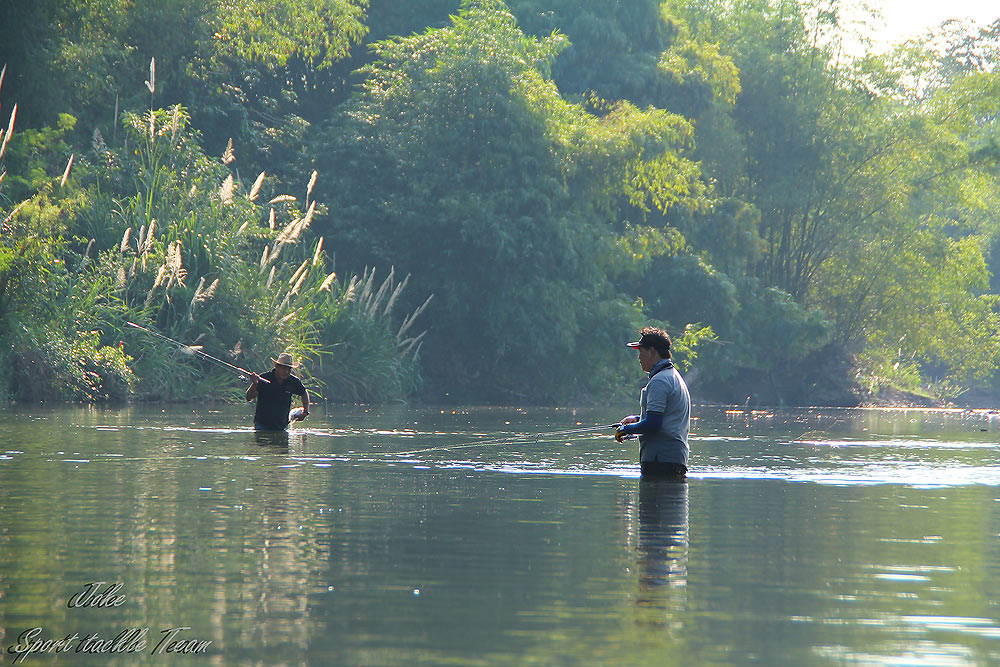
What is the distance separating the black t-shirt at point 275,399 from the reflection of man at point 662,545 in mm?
7498

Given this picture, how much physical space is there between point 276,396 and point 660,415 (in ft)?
26.9

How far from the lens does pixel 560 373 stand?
39.7 meters

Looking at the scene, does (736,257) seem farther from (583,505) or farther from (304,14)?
(583,505)

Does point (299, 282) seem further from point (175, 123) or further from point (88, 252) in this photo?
point (88, 252)

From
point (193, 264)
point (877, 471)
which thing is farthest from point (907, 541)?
point (193, 264)

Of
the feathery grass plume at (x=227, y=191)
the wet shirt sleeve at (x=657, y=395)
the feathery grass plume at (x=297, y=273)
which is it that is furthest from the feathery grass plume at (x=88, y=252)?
the wet shirt sleeve at (x=657, y=395)

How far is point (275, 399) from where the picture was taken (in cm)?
2028

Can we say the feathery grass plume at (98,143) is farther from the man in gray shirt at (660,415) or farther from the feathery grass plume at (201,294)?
the man in gray shirt at (660,415)

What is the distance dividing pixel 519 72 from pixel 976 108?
21698 millimetres

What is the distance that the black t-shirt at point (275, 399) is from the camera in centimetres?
2020

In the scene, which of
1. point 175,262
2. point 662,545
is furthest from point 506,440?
point 662,545

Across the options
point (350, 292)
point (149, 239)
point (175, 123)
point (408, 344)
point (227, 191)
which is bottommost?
point (408, 344)

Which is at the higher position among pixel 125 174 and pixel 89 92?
pixel 89 92

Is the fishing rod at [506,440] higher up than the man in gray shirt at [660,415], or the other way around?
the man in gray shirt at [660,415]
